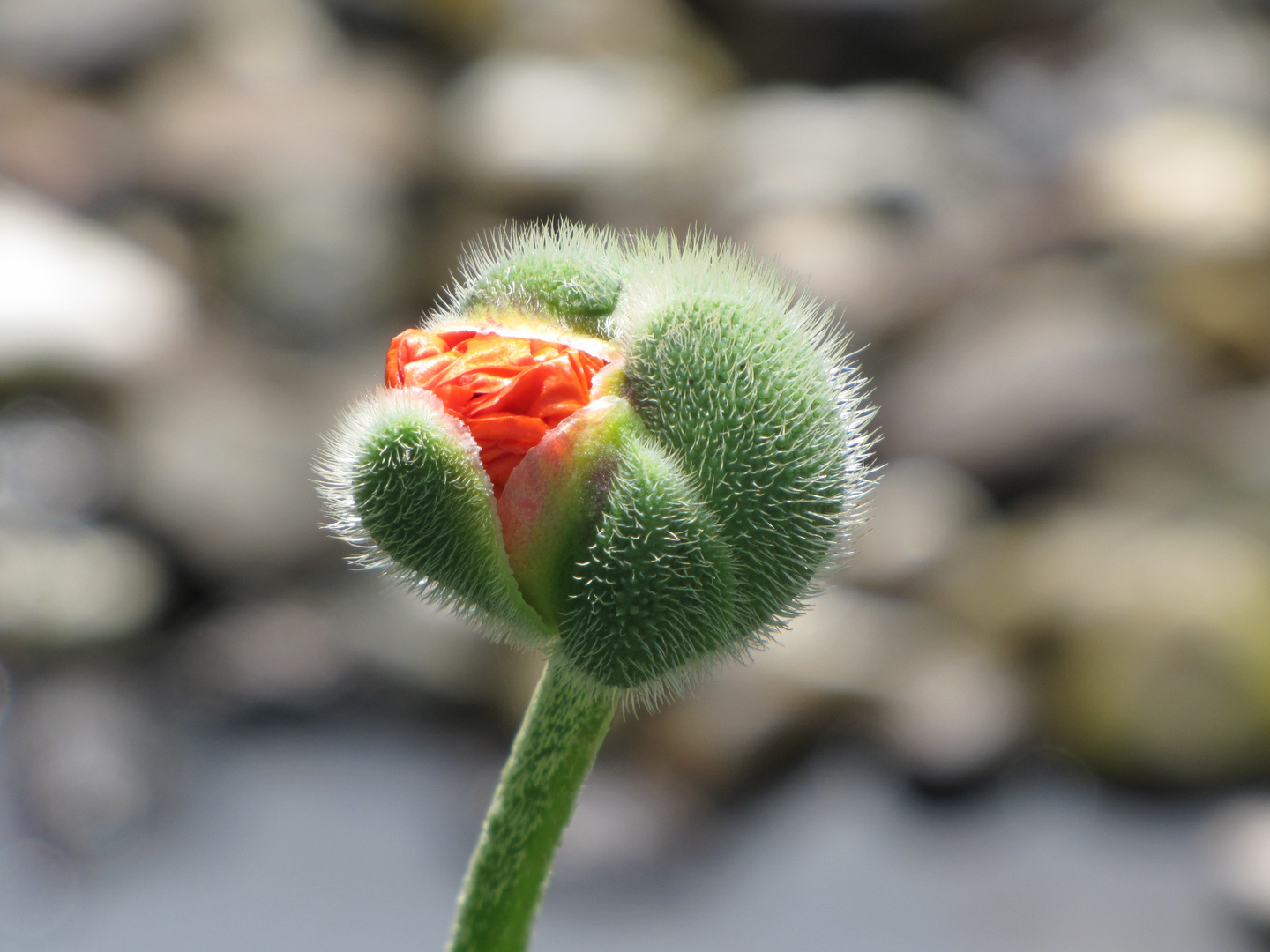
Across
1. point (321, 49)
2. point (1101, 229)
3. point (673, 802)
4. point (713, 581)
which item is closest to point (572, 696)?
point (713, 581)

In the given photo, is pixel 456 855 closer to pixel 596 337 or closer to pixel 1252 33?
pixel 596 337

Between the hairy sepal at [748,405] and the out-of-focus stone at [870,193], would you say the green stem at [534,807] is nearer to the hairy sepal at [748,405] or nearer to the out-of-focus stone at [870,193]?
the hairy sepal at [748,405]

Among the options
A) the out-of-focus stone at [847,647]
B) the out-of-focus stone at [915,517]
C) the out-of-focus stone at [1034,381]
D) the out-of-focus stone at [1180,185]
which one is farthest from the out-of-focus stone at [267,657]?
the out-of-focus stone at [1180,185]

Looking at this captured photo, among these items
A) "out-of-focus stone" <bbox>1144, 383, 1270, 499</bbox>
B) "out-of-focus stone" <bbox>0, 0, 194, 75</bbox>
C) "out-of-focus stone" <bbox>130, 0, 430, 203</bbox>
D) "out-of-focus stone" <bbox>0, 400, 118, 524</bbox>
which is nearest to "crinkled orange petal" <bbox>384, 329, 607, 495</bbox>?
"out-of-focus stone" <bbox>1144, 383, 1270, 499</bbox>

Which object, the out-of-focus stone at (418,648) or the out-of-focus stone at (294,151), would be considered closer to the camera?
the out-of-focus stone at (418,648)

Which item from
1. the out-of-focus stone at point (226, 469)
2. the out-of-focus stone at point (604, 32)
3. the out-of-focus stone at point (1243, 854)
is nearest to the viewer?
the out-of-focus stone at point (1243, 854)
